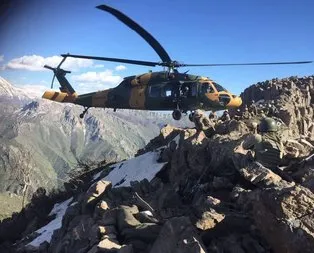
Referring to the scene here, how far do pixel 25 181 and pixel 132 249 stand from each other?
1373 inches

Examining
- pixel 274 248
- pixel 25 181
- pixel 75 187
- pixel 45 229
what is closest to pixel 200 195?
pixel 274 248

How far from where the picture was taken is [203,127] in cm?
2706

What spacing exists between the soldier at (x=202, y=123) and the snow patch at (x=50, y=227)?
1038 centimetres

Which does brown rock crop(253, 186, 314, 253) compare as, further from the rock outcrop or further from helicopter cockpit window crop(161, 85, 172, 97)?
helicopter cockpit window crop(161, 85, 172, 97)

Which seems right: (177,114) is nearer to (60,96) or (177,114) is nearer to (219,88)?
(219,88)

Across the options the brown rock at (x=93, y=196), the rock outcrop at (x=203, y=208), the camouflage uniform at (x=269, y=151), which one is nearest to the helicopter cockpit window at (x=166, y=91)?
the rock outcrop at (x=203, y=208)

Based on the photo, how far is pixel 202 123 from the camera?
2711 cm

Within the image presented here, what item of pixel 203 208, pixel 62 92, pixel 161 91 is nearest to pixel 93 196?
pixel 161 91

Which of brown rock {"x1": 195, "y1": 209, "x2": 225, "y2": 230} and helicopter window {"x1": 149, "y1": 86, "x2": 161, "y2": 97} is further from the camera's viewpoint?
helicopter window {"x1": 149, "y1": 86, "x2": 161, "y2": 97}

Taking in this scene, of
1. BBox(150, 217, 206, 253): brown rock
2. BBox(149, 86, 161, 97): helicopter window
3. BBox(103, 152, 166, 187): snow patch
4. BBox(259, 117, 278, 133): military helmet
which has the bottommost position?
BBox(103, 152, 166, 187): snow patch

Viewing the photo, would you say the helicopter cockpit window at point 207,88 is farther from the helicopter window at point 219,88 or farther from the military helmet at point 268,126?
the military helmet at point 268,126

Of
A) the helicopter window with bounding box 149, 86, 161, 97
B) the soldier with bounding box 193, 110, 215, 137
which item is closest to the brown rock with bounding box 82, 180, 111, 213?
the helicopter window with bounding box 149, 86, 161, 97

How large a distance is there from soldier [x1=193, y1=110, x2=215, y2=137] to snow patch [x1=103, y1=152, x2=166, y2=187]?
317 cm

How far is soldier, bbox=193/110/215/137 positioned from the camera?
26.7 metres
